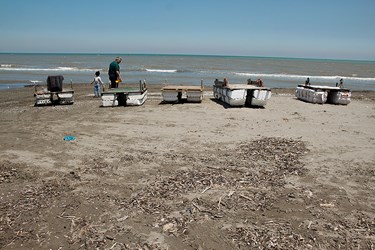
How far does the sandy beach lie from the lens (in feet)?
13.1

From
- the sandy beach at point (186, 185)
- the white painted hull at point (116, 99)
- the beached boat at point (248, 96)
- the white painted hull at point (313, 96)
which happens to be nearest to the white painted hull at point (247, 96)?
the beached boat at point (248, 96)

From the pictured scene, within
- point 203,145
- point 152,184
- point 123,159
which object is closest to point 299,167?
point 203,145

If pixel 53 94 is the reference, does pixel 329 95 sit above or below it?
above

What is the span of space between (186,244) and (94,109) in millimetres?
10123

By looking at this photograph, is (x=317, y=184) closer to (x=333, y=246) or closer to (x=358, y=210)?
(x=358, y=210)

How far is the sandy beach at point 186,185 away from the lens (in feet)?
13.1

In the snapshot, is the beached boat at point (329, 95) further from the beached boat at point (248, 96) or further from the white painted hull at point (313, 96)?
the beached boat at point (248, 96)

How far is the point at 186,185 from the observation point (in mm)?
5406

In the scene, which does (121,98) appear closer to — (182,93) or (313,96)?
(182,93)

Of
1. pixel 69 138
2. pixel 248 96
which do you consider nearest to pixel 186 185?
pixel 69 138

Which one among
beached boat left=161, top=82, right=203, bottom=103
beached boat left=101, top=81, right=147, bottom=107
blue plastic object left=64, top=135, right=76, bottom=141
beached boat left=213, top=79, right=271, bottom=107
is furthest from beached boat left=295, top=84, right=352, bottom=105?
→ blue plastic object left=64, top=135, right=76, bottom=141

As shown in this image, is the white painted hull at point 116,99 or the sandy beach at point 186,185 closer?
the sandy beach at point 186,185

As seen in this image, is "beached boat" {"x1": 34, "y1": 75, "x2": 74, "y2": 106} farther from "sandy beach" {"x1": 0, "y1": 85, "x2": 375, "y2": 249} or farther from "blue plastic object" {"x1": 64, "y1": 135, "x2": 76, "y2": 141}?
"blue plastic object" {"x1": 64, "y1": 135, "x2": 76, "y2": 141}

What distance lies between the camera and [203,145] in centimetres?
782
